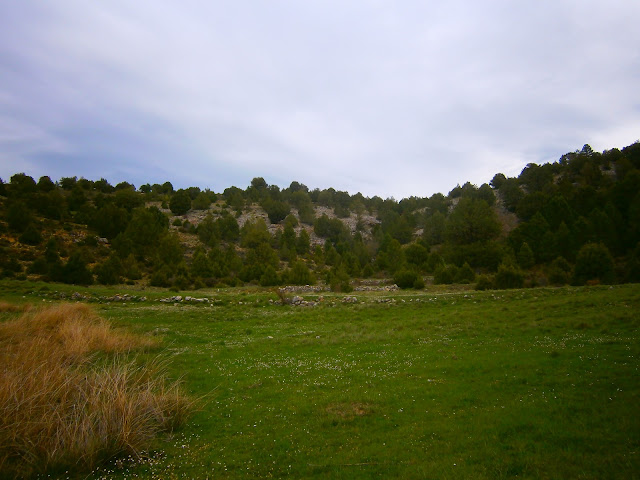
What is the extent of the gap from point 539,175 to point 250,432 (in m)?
112

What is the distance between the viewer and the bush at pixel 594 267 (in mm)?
37750

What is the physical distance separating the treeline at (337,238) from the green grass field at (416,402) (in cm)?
3032

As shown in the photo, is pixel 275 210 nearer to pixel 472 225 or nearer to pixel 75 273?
pixel 472 225

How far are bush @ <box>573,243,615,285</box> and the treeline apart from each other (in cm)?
11

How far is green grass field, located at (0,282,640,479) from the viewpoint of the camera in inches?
232

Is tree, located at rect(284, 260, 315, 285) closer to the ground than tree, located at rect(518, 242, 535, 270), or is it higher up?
closer to the ground

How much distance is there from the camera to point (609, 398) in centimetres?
765

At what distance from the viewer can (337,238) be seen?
109 metres

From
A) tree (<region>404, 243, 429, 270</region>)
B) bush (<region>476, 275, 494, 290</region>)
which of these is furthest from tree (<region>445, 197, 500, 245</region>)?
bush (<region>476, 275, 494, 290</region>)

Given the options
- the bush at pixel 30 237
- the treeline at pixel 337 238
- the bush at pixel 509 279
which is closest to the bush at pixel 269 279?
the treeline at pixel 337 238

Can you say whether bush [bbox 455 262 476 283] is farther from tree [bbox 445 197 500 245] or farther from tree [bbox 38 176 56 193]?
tree [bbox 38 176 56 193]

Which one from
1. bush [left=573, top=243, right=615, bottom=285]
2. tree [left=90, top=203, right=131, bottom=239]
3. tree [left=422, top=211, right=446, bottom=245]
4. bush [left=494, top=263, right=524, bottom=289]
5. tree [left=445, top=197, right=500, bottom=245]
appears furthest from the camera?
tree [left=422, top=211, right=446, bottom=245]

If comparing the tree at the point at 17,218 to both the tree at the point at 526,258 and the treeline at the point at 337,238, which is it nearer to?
the treeline at the point at 337,238

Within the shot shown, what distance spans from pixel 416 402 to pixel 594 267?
39671mm
